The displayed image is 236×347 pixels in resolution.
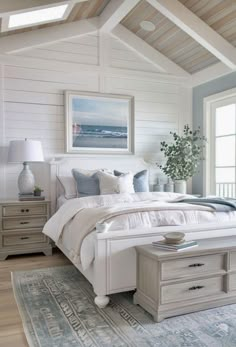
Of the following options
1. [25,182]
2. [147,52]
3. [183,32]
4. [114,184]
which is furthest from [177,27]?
[25,182]

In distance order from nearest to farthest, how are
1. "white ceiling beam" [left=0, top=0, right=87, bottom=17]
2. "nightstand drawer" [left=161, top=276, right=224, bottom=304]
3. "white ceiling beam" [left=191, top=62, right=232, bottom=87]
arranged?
1. "nightstand drawer" [left=161, top=276, right=224, bottom=304]
2. "white ceiling beam" [left=0, top=0, right=87, bottom=17]
3. "white ceiling beam" [left=191, top=62, right=232, bottom=87]

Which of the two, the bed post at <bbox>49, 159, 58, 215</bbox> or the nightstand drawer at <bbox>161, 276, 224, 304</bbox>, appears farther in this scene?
the bed post at <bbox>49, 159, 58, 215</bbox>

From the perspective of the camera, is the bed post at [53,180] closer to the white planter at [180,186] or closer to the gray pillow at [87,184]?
the gray pillow at [87,184]

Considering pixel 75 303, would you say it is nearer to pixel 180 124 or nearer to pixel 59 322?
pixel 59 322

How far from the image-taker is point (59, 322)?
219 cm

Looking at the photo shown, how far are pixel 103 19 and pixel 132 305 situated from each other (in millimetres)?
3789

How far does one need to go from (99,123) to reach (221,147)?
6.25 ft

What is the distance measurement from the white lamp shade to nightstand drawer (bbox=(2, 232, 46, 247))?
0.93 metres

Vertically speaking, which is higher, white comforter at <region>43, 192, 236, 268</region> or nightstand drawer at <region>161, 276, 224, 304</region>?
white comforter at <region>43, 192, 236, 268</region>

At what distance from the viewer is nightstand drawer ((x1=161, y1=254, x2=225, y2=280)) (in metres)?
2.22

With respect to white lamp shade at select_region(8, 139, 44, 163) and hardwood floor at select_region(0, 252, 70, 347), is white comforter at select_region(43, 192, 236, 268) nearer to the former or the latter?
hardwood floor at select_region(0, 252, 70, 347)

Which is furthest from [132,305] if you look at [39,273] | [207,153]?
[207,153]

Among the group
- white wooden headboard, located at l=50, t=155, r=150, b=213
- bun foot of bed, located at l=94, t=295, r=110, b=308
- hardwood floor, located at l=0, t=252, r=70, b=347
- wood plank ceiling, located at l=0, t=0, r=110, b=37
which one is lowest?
hardwood floor, located at l=0, t=252, r=70, b=347

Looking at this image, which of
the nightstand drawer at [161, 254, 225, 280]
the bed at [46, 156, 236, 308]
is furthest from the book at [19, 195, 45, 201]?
the nightstand drawer at [161, 254, 225, 280]
